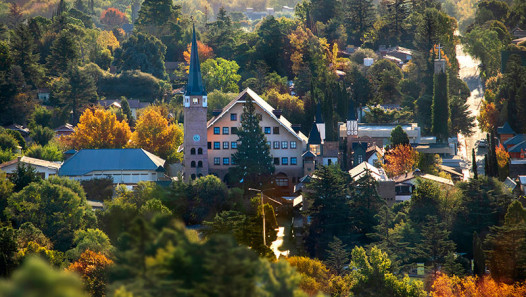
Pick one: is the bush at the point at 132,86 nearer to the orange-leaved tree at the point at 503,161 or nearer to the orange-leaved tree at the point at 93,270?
the orange-leaved tree at the point at 503,161

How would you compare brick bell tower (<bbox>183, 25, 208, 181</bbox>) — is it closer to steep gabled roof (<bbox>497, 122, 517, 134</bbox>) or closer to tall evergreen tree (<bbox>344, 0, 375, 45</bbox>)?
steep gabled roof (<bbox>497, 122, 517, 134</bbox>)

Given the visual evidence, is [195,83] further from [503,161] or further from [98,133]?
[503,161]

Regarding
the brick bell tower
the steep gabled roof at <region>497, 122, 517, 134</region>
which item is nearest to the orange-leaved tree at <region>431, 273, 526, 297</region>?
the brick bell tower

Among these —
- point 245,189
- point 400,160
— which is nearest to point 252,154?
point 245,189

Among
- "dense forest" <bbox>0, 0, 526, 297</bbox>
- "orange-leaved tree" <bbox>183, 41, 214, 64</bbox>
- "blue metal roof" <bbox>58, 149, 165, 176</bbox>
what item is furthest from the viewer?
"orange-leaved tree" <bbox>183, 41, 214, 64</bbox>

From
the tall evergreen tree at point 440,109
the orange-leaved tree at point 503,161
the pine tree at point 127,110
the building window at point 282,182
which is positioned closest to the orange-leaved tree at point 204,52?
the pine tree at point 127,110

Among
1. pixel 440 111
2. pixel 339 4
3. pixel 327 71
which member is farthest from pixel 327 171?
pixel 339 4
